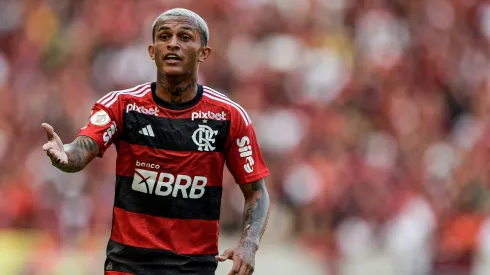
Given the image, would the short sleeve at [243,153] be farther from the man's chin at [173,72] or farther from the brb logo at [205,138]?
the man's chin at [173,72]

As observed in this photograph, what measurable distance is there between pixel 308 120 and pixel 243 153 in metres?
8.60

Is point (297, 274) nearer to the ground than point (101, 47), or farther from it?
nearer to the ground

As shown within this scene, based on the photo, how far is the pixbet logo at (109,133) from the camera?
752cm

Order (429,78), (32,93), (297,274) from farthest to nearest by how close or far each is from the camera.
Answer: (429,78), (32,93), (297,274)

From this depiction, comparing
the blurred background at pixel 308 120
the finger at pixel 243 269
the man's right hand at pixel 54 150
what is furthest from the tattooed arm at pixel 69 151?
the blurred background at pixel 308 120

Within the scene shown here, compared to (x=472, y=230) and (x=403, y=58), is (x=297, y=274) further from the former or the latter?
(x=403, y=58)

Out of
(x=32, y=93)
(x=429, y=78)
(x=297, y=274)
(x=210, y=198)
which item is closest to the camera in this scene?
(x=210, y=198)

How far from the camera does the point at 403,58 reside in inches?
720

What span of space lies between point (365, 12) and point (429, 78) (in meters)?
1.47

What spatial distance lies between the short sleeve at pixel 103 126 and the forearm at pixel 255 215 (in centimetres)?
100

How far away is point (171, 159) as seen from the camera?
7617 millimetres

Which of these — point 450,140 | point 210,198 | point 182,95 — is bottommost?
point 210,198

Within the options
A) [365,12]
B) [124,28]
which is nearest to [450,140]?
[365,12]

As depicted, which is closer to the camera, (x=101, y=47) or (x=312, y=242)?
(x=312, y=242)
